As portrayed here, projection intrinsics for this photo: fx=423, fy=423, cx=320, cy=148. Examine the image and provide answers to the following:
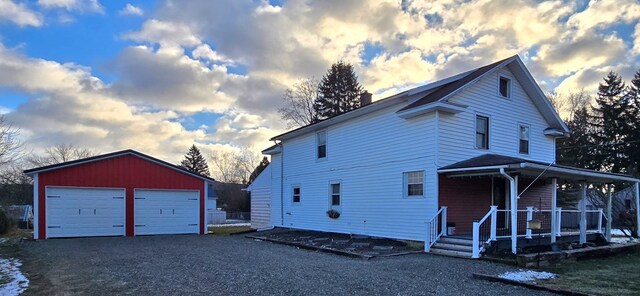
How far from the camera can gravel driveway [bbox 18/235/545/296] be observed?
7234 mm

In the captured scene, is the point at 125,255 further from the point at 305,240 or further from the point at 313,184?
the point at 313,184

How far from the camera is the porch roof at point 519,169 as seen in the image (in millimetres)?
11160

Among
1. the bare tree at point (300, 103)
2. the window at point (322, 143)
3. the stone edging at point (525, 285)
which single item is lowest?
the stone edging at point (525, 285)

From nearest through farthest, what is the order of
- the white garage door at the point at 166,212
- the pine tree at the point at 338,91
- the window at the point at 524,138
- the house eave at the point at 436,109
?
the house eave at the point at 436,109 → the window at the point at 524,138 → the white garage door at the point at 166,212 → the pine tree at the point at 338,91

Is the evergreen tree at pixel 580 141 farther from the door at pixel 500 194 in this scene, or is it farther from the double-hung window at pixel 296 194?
the double-hung window at pixel 296 194

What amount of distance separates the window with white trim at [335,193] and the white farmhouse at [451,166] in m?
0.05

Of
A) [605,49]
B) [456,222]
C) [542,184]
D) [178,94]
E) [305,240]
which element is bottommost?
[305,240]

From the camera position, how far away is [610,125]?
37.6m

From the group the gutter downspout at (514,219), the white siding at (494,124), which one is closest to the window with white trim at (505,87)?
the white siding at (494,124)

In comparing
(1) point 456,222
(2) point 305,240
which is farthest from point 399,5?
(2) point 305,240

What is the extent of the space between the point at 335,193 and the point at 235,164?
144 ft

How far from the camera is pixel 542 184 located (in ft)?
53.2

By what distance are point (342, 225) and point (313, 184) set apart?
2859 millimetres

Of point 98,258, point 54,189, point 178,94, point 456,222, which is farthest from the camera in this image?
point 178,94
